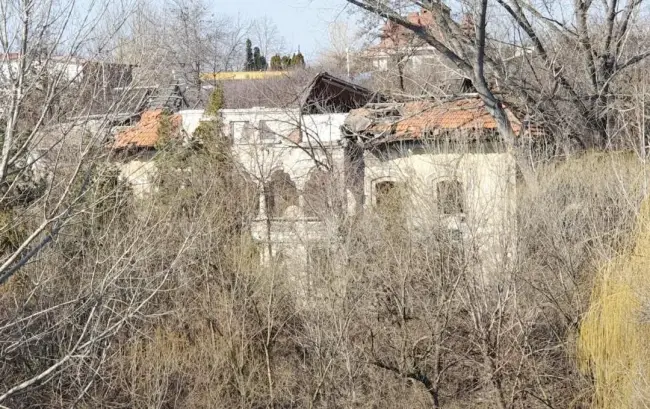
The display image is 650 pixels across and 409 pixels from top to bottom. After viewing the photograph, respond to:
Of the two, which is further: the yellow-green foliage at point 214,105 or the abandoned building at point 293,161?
the yellow-green foliage at point 214,105

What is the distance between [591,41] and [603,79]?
0.89 meters

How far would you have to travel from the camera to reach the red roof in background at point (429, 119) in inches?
704

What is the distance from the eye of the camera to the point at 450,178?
45.0 feet

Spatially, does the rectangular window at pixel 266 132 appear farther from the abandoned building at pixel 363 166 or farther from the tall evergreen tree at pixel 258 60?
the tall evergreen tree at pixel 258 60

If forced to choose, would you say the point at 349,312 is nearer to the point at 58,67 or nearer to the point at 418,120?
the point at 418,120

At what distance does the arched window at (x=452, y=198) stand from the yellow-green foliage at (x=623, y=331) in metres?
4.27

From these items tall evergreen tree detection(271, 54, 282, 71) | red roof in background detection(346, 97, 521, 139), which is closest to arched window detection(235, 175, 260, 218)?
red roof in background detection(346, 97, 521, 139)

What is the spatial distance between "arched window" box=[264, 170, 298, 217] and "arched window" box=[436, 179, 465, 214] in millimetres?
4724

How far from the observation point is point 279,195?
18.7 meters

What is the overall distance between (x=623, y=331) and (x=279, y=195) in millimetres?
11193

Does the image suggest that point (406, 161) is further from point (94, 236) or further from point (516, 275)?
point (94, 236)

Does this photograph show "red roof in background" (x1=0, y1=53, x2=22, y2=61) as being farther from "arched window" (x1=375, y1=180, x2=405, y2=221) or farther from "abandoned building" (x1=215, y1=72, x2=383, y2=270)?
"arched window" (x1=375, y1=180, x2=405, y2=221)

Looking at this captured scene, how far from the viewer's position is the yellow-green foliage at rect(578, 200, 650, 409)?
7.84 metres

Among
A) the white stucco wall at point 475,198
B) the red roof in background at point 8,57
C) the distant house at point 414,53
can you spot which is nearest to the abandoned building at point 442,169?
the white stucco wall at point 475,198
